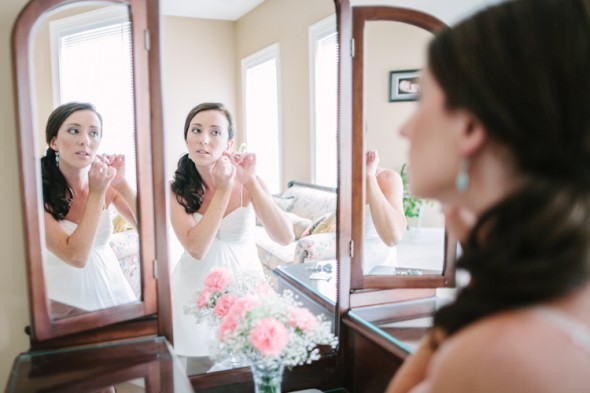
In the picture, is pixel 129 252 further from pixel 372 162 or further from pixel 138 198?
pixel 372 162

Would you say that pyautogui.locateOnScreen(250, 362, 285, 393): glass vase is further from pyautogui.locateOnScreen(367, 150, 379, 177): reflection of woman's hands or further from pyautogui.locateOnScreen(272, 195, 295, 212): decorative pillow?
pyautogui.locateOnScreen(367, 150, 379, 177): reflection of woman's hands

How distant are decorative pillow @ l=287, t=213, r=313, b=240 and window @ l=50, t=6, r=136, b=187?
0.51 metres

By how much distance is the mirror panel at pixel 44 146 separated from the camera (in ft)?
3.11

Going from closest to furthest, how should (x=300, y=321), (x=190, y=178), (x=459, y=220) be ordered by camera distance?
(x=459, y=220)
(x=300, y=321)
(x=190, y=178)

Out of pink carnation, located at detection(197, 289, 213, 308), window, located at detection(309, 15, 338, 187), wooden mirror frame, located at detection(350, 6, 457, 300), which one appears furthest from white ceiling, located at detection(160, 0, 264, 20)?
pink carnation, located at detection(197, 289, 213, 308)

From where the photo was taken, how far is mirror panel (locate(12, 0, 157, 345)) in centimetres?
95

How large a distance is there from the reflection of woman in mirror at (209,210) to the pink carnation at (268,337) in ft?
0.94

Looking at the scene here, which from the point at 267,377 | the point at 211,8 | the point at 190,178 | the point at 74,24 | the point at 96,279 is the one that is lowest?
the point at 267,377

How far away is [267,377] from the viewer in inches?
42.7

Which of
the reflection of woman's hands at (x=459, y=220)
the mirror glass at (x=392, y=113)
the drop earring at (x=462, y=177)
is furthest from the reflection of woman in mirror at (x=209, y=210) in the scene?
the drop earring at (x=462, y=177)

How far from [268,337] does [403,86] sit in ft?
2.50

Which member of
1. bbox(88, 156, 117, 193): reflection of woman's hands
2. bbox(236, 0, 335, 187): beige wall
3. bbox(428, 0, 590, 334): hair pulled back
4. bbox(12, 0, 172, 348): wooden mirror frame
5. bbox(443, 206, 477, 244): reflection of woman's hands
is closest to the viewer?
bbox(428, 0, 590, 334): hair pulled back

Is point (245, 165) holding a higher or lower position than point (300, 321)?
higher

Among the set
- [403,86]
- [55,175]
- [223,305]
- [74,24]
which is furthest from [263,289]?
[74,24]
